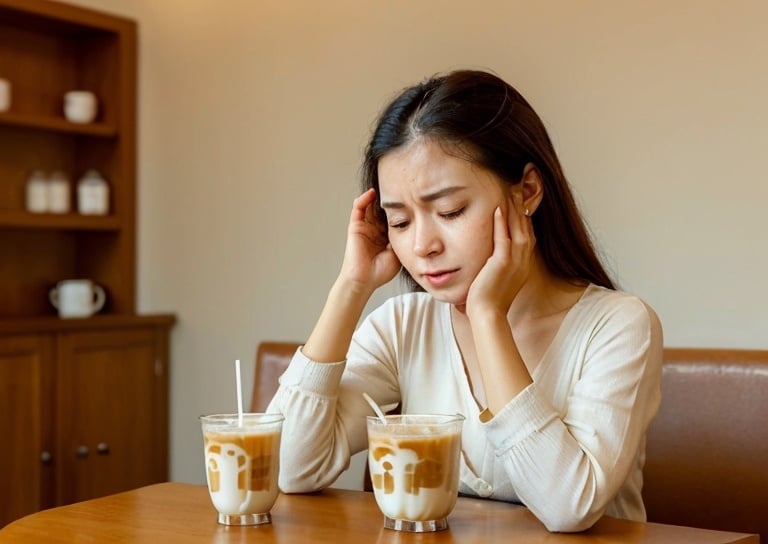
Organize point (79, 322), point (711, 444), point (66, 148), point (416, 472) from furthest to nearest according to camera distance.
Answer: point (66, 148)
point (79, 322)
point (711, 444)
point (416, 472)

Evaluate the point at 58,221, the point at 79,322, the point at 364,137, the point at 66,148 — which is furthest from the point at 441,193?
the point at 66,148

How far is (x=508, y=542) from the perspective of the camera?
3.96 ft

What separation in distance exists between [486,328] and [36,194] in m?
2.48

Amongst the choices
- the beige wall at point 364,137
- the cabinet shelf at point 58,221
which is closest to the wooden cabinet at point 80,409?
the beige wall at point 364,137

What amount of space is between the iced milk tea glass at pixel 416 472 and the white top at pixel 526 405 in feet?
0.43

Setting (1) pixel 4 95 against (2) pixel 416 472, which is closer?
(2) pixel 416 472

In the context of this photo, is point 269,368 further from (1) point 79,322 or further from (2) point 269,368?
(1) point 79,322

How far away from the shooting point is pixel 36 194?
354cm

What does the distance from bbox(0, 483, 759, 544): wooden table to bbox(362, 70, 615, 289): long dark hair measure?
0.45 meters

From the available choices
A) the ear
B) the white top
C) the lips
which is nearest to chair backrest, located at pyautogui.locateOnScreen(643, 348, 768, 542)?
the white top

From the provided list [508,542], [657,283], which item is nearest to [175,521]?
[508,542]

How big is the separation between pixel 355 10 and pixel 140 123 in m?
0.98

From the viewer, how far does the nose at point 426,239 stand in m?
1.52

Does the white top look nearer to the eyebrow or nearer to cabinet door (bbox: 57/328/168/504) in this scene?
the eyebrow
